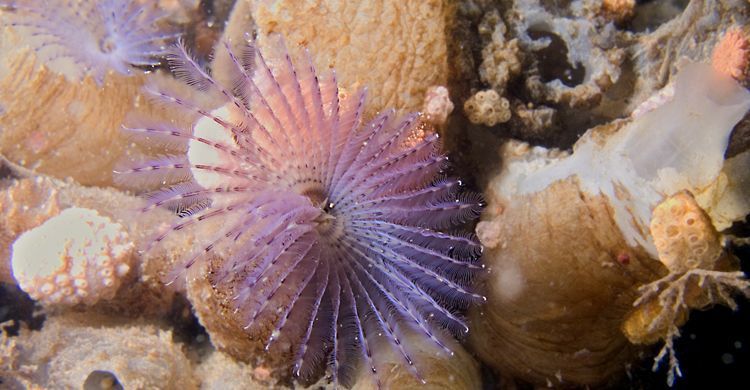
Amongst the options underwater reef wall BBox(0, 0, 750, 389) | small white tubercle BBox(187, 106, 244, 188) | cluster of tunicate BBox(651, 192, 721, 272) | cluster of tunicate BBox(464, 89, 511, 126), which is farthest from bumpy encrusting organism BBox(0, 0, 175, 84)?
cluster of tunicate BBox(651, 192, 721, 272)

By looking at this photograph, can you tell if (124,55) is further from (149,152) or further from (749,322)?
(749,322)

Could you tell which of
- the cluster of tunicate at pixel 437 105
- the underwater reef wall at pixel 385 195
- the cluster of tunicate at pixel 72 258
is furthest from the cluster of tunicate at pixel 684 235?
the cluster of tunicate at pixel 72 258

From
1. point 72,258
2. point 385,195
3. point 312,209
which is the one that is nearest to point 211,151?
point 312,209

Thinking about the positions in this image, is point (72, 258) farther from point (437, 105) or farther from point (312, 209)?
point (437, 105)

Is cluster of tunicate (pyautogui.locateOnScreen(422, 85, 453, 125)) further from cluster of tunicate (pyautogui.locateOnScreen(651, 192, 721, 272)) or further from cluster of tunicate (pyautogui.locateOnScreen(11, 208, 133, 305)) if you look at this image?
Result: cluster of tunicate (pyautogui.locateOnScreen(11, 208, 133, 305))

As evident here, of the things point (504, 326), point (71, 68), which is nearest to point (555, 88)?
point (504, 326)

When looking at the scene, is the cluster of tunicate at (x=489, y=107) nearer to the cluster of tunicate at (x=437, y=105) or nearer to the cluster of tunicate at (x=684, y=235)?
the cluster of tunicate at (x=437, y=105)
